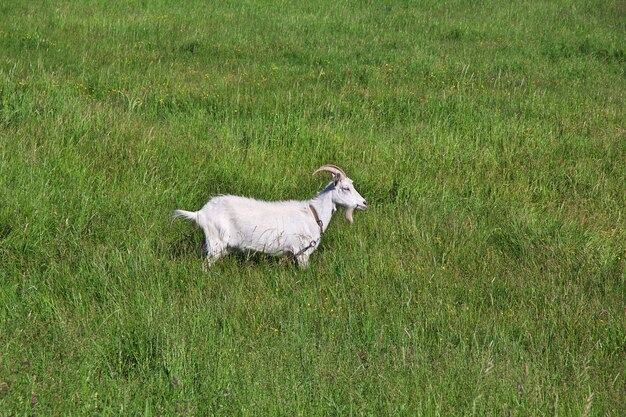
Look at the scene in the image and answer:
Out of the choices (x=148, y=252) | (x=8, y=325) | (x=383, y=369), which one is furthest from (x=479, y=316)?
(x=8, y=325)

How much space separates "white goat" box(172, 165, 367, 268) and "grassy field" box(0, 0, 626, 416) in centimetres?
21

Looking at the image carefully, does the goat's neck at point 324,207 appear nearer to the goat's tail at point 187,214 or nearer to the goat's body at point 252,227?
the goat's body at point 252,227

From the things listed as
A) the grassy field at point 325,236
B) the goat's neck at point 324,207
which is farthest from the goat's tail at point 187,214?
the goat's neck at point 324,207

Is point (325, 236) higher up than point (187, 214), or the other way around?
point (187, 214)

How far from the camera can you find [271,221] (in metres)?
6.67

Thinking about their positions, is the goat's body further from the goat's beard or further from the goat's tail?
the goat's beard

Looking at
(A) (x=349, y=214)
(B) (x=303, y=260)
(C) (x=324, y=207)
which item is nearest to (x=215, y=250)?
(B) (x=303, y=260)

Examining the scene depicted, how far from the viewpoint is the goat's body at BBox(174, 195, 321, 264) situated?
646cm

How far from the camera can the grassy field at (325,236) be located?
14.8 ft

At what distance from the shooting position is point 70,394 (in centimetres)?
413

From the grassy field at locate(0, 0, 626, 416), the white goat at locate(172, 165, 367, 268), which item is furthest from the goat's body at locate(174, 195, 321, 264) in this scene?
the grassy field at locate(0, 0, 626, 416)

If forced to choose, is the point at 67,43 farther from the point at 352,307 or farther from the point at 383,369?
the point at 383,369

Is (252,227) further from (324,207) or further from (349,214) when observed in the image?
(349,214)

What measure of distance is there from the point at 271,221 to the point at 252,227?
0.69 feet
